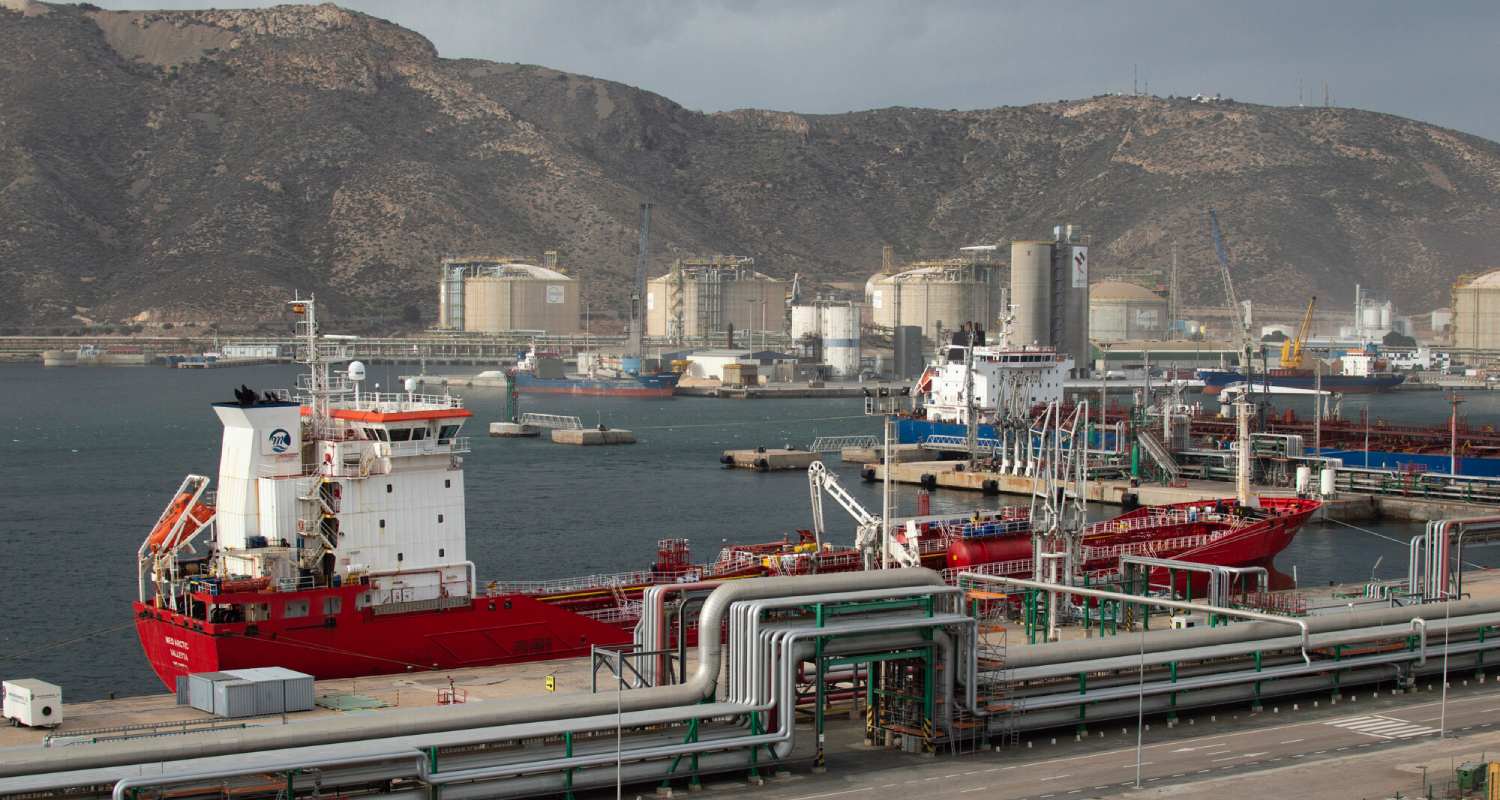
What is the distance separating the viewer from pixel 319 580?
3300cm

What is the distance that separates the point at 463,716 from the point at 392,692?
7378 mm

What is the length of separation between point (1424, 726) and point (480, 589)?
24.8m

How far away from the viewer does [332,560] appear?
33344 mm

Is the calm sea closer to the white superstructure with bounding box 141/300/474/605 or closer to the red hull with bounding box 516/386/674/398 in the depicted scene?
the white superstructure with bounding box 141/300/474/605

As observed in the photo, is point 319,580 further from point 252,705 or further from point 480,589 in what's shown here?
point 480,589

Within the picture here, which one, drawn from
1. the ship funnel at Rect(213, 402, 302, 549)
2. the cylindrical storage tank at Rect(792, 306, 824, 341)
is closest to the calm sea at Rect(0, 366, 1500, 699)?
the ship funnel at Rect(213, 402, 302, 549)

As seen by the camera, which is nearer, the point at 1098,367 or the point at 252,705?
the point at 252,705

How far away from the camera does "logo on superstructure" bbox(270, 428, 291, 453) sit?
33312 millimetres

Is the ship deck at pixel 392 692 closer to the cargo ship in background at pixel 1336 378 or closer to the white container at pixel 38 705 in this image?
the white container at pixel 38 705

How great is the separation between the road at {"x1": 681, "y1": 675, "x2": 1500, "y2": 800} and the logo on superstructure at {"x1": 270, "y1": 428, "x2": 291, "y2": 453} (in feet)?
39.8

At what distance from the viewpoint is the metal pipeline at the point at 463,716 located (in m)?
21.8

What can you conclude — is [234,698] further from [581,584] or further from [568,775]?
[581,584]

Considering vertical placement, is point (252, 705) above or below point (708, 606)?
below

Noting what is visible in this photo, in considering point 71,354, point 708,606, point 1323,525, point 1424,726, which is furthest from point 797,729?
point 71,354
